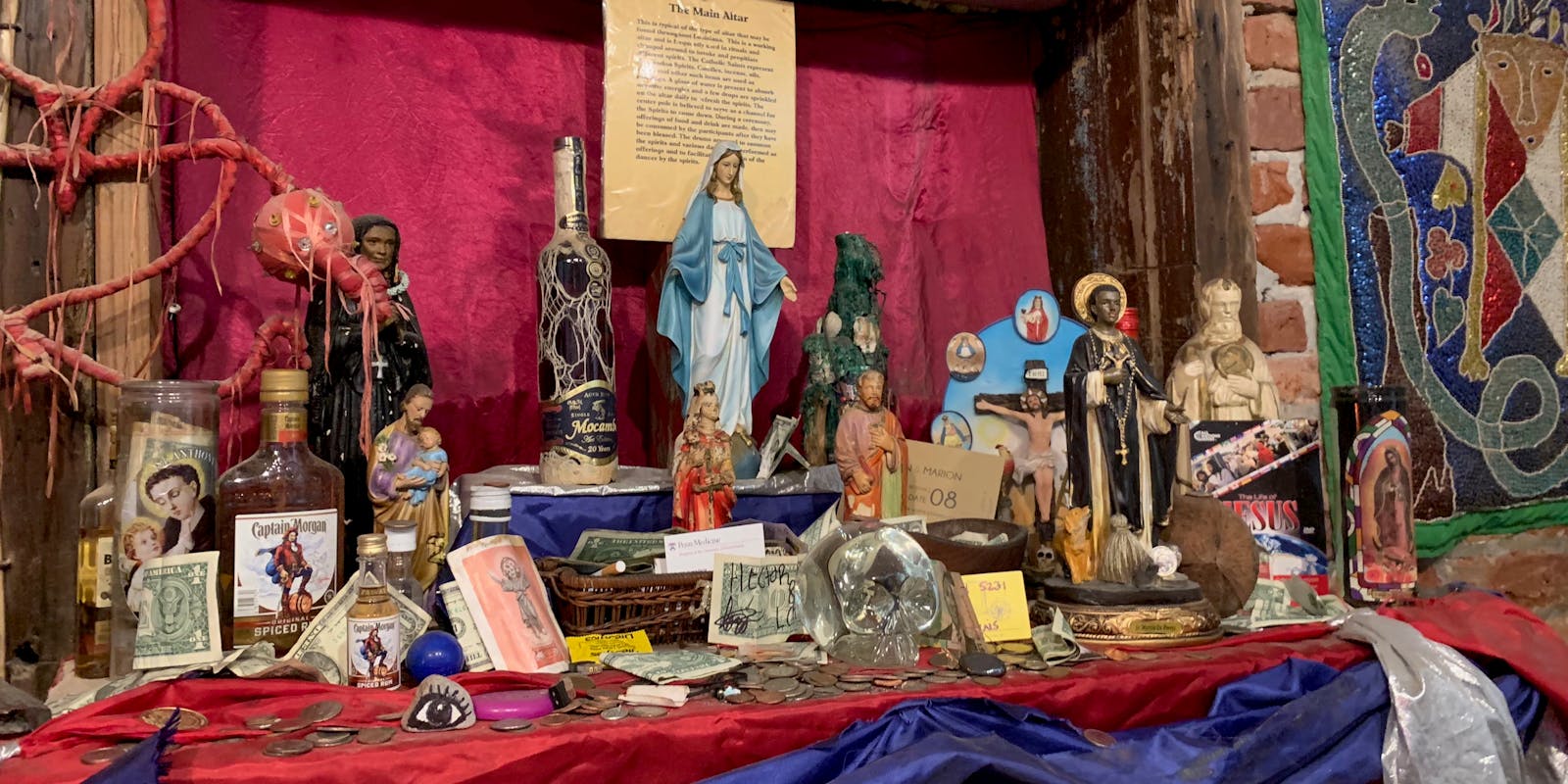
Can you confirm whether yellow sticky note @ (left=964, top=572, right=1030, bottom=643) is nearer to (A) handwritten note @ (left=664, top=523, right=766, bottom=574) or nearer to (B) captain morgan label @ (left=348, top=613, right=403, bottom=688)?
(A) handwritten note @ (left=664, top=523, right=766, bottom=574)

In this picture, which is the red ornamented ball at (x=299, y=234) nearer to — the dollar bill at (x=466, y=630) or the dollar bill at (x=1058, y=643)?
the dollar bill at (x=466, y=630)

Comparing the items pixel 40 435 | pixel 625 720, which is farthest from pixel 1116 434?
pixel 40 435

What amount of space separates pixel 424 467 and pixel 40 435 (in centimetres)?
60

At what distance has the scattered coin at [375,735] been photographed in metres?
1.17

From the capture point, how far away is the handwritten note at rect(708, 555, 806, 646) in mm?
1638

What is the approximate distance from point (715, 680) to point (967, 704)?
327mm

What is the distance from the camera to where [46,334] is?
1.68 meters

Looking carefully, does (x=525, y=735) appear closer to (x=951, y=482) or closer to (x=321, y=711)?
(x=321, y=711)

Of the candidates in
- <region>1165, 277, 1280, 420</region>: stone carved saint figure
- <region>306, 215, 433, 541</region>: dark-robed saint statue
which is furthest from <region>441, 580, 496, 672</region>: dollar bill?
<region>1165, 277, 1280, 420</region>: stone carved saint figure

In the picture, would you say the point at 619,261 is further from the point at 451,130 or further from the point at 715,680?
the point at 715,680

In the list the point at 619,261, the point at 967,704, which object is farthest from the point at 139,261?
the point at 967,704

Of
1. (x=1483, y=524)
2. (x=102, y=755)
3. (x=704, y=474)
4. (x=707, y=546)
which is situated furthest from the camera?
(x=1483, y=524)

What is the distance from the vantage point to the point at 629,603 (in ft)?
5.26

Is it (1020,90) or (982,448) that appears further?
(1020,90)
